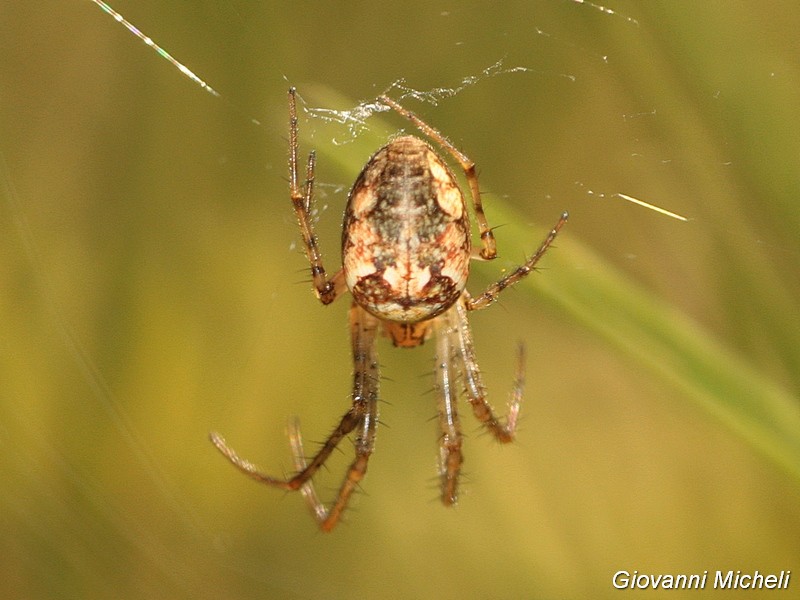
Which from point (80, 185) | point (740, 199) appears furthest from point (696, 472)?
point (80, 185)

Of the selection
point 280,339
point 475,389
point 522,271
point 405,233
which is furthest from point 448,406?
point 280,339

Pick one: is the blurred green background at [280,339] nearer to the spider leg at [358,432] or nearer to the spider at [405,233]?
the spider leg at [358,432]

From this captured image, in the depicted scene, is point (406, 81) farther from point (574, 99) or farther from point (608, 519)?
point (608, 519)

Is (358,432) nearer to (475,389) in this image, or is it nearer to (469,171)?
(475,389)

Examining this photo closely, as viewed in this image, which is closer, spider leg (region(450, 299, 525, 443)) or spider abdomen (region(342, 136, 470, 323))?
spider abdomen (region(342, 136, 470, 323))

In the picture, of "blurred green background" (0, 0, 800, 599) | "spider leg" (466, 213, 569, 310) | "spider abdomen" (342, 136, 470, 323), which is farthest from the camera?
"blurred green background" (0, 0, 800, 599)

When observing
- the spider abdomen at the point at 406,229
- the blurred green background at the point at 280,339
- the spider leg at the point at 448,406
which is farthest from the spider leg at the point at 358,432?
the blurred green background at the point at 280,339

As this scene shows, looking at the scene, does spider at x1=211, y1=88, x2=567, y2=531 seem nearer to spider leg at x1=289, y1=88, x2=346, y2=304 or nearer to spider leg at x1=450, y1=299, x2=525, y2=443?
spider leg at x1=289, y1=88, x2=346, y2=304

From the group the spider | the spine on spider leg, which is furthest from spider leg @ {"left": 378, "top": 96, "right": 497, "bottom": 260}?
the spine on spider leg
